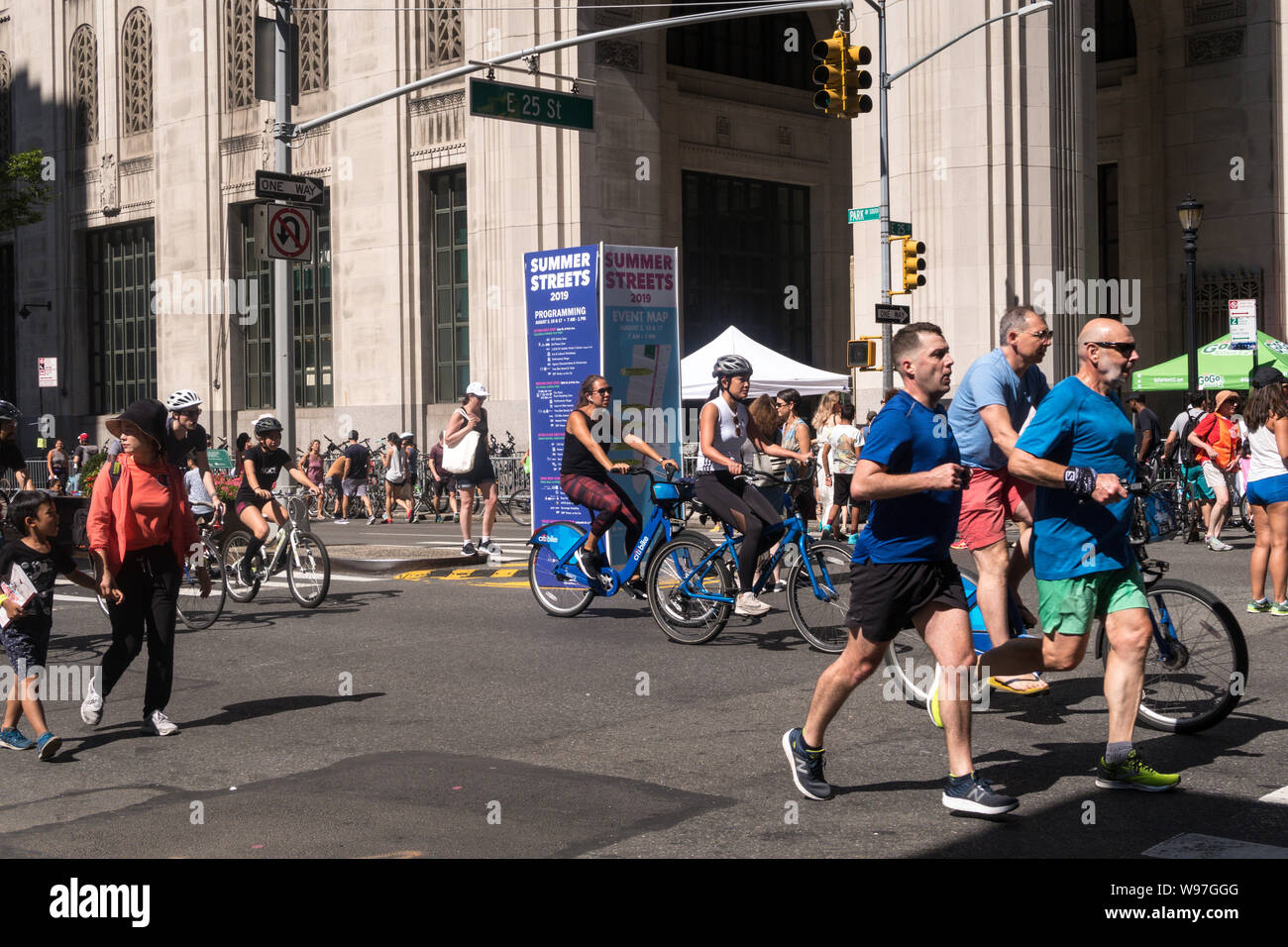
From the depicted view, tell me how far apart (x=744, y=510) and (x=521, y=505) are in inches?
724

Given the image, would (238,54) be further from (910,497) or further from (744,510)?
(910,497)

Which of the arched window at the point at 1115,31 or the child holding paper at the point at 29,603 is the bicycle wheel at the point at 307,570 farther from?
the arched window at the point at 1115,31

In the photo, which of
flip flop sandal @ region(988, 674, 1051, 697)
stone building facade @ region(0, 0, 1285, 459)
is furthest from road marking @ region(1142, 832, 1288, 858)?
stone building facade @ region(0, 0, 1285, 459)

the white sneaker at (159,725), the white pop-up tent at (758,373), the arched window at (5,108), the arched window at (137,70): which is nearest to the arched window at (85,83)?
the arched window at (137,70)

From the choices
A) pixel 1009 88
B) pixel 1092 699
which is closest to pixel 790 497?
pixel 1092 699

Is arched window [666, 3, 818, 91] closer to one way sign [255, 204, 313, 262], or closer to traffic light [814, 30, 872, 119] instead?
traffic light [814, 30, 872, 119]

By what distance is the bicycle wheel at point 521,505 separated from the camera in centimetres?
2777

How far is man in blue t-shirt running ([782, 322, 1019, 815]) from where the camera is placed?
6047mm

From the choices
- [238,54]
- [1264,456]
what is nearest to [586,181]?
[238,54]

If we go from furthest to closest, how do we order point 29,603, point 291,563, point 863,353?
point 863,353 < point 291,563 < point 29,603

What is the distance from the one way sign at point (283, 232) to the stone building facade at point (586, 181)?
43.6 ft

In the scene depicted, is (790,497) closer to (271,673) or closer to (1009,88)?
(271,673)

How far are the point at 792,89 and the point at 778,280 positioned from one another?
4756 millimetres

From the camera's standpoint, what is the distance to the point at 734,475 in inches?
430
